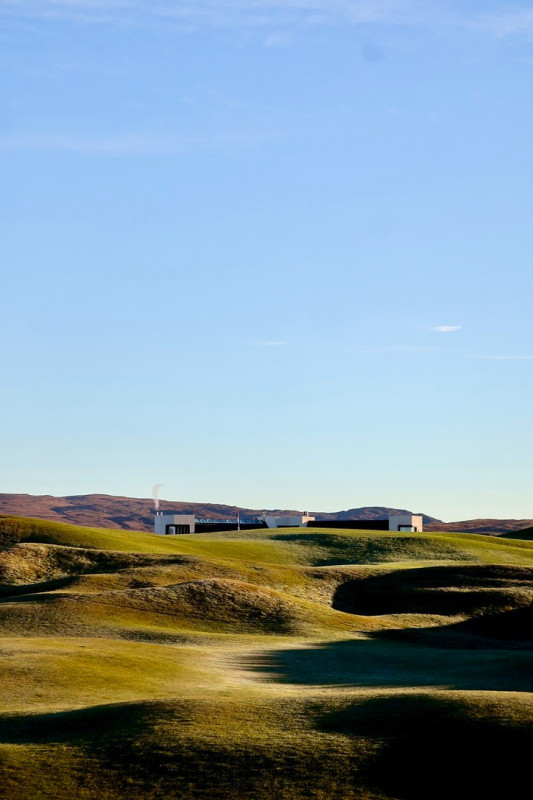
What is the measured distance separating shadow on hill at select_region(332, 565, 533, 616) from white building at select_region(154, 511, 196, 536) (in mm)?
91193

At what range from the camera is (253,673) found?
4284 centimetres

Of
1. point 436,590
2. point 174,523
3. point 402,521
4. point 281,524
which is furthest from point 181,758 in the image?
point 281,524

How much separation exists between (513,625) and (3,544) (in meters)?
40.3

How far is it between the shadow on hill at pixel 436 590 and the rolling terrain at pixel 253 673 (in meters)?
0.19

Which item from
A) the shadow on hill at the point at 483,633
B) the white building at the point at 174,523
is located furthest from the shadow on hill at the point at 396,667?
the white building at the point at 174,523

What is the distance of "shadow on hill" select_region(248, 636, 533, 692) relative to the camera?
40500 mm

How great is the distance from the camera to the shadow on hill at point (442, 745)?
76.3 feet

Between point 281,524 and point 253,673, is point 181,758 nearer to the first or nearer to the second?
point 253,673

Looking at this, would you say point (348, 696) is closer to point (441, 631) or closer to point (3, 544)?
point (441, 631)

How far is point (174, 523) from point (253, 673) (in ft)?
428

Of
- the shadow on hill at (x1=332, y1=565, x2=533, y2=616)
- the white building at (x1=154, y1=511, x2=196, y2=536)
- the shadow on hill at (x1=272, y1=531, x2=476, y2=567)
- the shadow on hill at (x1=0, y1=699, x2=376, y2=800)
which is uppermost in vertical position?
the white building at (x1=154, y1=511, x2=196, y2=536)

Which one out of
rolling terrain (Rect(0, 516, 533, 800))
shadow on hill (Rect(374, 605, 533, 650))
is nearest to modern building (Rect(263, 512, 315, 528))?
rolling terrain (Rect(0, 516, 533, 800))

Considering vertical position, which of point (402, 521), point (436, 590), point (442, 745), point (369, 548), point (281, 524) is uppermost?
point (402, 521)

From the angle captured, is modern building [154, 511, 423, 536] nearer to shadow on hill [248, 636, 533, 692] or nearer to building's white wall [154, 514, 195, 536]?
building's white wall [154, 514, 195, 536]
